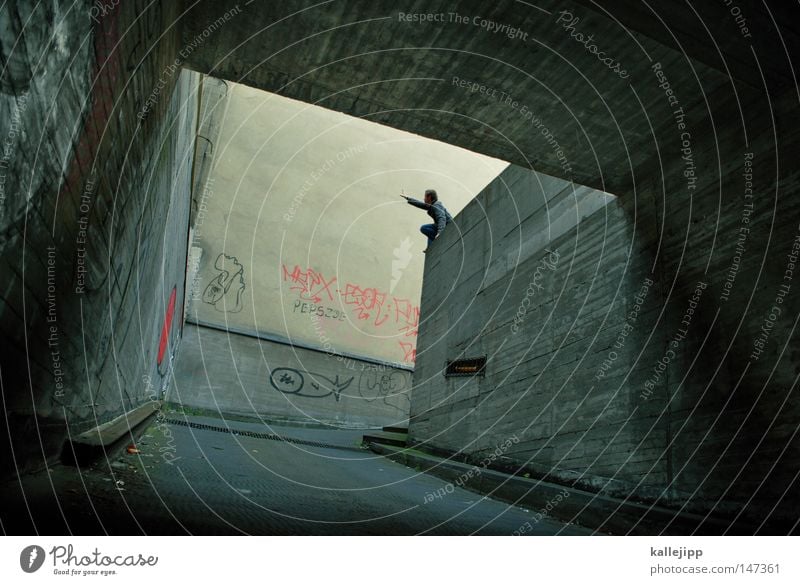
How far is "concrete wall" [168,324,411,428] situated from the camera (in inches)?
589

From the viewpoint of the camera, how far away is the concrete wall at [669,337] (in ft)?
14.6

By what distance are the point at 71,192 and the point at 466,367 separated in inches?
315

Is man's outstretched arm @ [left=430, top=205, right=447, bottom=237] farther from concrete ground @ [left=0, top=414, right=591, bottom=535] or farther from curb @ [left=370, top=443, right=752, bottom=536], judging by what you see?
concrete ground @ [left=0, top=414, right=591, bottom=535]

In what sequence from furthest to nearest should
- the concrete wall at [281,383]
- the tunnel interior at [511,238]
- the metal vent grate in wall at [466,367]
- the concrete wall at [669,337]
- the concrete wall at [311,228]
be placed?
1. the concrete wall at [311,228]
2. the concrete wall at [281,383]
3. the metal vent grate in wall at [466,367]
4. the concrete wall at [669,337]
5. the tunnel interior at [511,238]

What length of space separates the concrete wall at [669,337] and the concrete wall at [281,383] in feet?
27.5

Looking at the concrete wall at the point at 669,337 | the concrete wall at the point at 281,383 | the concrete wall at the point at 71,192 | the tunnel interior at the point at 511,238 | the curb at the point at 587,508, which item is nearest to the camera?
the concrete wall at the point at 71,192

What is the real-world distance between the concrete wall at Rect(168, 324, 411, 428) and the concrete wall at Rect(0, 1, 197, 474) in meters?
10.5

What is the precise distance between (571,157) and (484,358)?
4161 millimetres

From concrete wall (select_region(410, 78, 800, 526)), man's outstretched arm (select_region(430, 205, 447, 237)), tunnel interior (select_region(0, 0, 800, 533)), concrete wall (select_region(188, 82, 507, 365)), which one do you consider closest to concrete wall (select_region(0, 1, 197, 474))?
tunnel interior (select_region(0, 0, 800, 533))

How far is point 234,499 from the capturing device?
12.1 feet

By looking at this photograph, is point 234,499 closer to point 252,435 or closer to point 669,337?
point 669,337

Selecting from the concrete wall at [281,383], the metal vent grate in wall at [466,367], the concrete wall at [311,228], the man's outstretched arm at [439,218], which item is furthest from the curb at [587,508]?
the concrete wall at [311,228]

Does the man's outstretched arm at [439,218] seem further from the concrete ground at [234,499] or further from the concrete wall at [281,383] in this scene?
the concrete ground at [234,499]

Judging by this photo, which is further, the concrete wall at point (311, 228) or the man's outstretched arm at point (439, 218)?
the concrete wall at point (311, 228)
